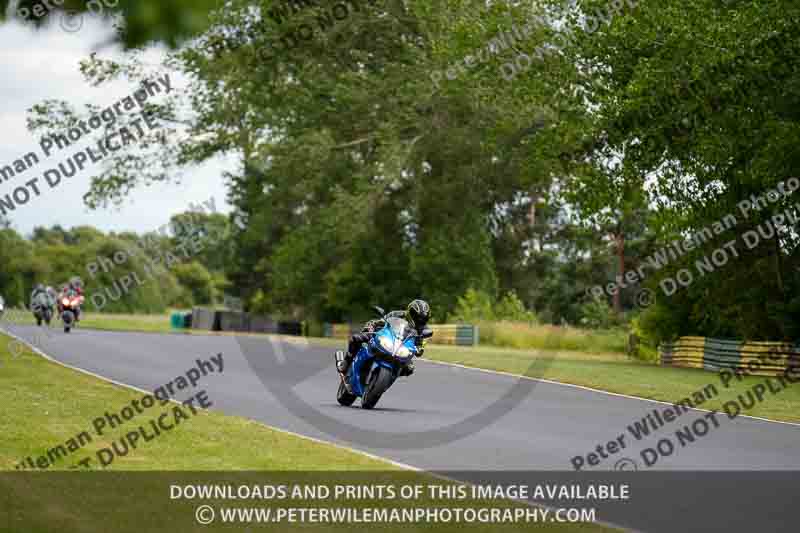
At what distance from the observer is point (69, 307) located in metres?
40.7

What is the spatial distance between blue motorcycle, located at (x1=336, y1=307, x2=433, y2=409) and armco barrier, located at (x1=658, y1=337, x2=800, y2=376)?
1578 centimetres

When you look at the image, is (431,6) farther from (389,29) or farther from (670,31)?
(670,31)

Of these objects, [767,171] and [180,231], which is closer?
[767,171]

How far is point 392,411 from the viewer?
1767cm

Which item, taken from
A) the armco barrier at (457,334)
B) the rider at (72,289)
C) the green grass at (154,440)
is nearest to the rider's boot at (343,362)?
the green grass at (154,440)

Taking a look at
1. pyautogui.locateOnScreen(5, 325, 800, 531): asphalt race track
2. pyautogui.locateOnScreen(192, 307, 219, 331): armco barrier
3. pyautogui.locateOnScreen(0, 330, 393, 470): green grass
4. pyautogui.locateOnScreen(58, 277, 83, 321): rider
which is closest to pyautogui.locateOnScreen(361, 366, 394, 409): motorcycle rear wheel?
pyautogui.locateOnScreen(5, 325, 800, 531): asphalt race track

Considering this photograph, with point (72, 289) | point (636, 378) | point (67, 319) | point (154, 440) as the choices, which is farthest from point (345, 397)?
point (72, 289)

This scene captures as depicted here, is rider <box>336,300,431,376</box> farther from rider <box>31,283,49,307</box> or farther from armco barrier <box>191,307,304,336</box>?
armco barrier <box>191,307,304,336</box>

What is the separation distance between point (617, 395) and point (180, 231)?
175 ft

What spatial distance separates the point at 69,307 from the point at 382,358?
26.3 metres

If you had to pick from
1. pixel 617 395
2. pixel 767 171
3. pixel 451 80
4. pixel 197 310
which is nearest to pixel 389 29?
pixel 451 80

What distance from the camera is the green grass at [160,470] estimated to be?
8.96 m

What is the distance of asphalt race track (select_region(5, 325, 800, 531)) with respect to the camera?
42.9 ft

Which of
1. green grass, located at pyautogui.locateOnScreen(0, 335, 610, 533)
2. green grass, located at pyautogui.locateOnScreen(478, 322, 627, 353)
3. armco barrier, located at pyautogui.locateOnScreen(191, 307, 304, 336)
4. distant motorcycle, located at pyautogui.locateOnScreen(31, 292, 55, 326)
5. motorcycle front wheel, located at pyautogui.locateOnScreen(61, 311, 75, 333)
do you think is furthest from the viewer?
armco barrier, located at pyautogui.locateOnScreen(191, 307, 304, 336)
